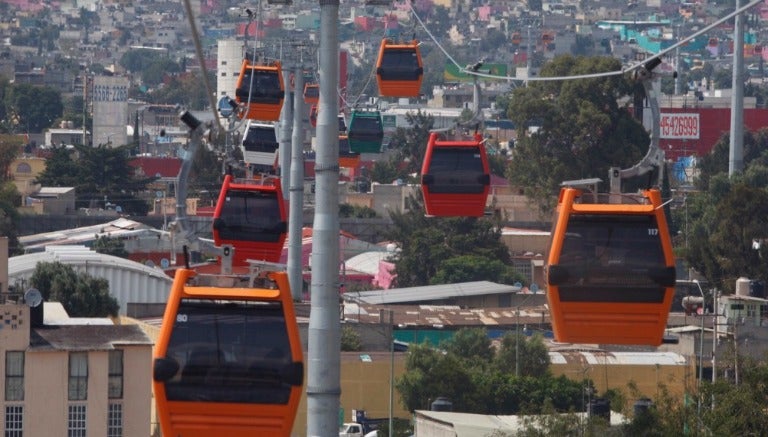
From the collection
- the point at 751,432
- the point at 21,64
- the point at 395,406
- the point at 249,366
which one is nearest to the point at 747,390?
the point at 751,432

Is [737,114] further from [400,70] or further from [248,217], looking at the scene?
[248,217]

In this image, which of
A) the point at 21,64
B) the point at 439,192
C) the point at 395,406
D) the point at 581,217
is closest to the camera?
the point at 581,217

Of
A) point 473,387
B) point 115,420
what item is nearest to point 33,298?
point 115,420

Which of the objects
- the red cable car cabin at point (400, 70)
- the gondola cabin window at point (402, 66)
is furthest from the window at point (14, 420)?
the gondola cabin window at point (402, 66)

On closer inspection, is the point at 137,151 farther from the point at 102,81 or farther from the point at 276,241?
the point at 276,241

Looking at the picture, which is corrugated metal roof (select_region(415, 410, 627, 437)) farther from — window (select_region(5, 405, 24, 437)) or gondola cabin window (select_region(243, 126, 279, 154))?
gondola cabin window (select_region(243, 126, 279, 154))

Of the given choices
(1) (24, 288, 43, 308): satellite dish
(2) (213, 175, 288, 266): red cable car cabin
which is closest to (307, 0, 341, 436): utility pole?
(2) (213, 175, 288, 266): red cable car cabin

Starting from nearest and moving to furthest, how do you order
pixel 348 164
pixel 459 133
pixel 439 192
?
pixel 439 192
pixel 459 133
pixel 348 164
